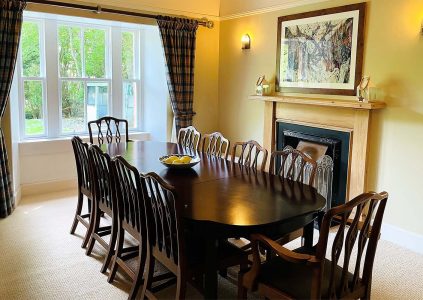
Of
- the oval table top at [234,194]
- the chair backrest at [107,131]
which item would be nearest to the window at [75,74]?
the chair backrest at [107,131]

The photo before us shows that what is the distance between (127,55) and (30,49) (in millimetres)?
1302

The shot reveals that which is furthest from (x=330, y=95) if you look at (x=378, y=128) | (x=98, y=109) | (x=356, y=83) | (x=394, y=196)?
(x=98, y=109)

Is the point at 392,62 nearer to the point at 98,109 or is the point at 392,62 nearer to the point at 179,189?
the point at 179,189

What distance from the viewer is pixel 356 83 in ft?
12.8

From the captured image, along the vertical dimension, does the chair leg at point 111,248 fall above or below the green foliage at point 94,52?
below

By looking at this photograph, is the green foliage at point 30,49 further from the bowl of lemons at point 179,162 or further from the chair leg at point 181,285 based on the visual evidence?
the chair leg at point 181,285

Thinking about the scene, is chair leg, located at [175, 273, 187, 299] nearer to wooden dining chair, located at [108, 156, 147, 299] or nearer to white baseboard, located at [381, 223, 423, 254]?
wooden dining chair, located at [108, 156, 147, 299]

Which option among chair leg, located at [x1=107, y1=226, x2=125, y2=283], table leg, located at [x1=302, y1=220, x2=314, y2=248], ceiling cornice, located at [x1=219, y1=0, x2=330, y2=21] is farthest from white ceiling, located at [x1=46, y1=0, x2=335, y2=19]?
chair leg, located at [x1=107, y1=226, x2=125, y2=283]

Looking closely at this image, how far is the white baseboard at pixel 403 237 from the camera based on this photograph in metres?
3.55

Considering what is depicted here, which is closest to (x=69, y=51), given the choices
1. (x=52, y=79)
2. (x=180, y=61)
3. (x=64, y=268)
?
(x=52, y=79)

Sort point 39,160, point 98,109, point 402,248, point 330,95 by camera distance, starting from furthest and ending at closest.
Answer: point 98,109 < point 39,160 < point 330,95 < point 402,248

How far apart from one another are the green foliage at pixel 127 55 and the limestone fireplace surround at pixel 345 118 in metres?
2.21

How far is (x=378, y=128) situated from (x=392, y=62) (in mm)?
604

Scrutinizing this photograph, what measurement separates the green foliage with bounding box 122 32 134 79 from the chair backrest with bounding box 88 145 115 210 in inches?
111
